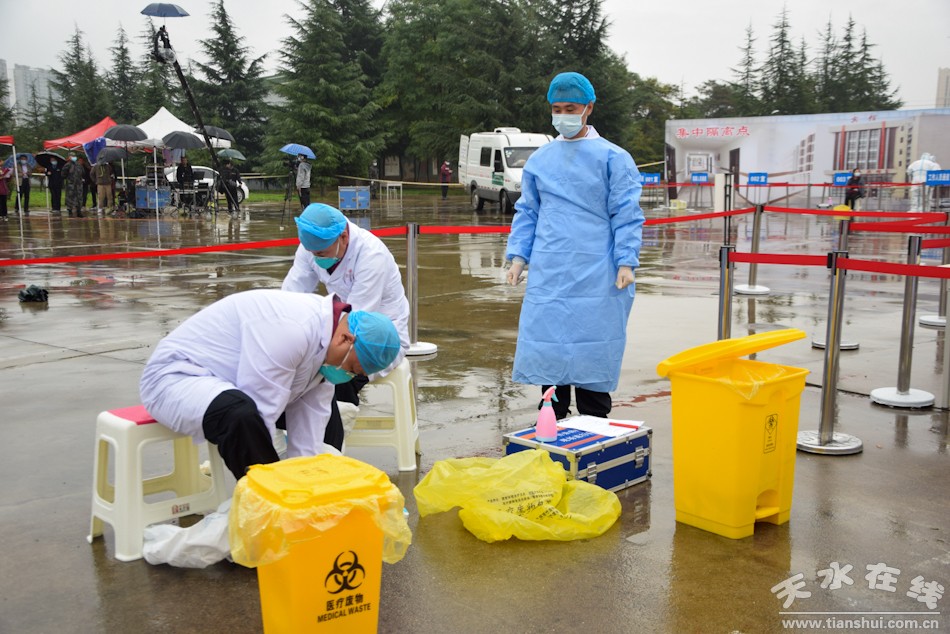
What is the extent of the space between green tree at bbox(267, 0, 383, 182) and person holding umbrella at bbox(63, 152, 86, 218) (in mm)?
16476

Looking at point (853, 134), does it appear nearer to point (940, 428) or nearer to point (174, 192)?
point (174, 192)

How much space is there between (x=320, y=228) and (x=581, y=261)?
130 centimetres

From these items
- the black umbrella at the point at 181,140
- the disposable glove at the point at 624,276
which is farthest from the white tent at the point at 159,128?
the disposable glove at the point at 624,276

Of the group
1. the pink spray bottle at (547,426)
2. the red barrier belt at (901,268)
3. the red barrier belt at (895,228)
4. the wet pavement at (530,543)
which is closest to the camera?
the wet pavement at (530,543)

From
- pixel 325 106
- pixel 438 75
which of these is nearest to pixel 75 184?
pixel 325 106

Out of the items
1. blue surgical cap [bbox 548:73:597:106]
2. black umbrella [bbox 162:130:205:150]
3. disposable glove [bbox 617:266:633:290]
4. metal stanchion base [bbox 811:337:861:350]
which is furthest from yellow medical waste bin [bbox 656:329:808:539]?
black umbrella [bbox 162:130:205:150]

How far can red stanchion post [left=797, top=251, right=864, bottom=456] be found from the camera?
4.62 metres

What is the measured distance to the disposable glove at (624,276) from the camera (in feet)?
14.4

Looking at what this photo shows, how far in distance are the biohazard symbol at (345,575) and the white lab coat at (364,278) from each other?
6.35 feet

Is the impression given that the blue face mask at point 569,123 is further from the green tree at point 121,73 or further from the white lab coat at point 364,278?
the green tree at point 121,73

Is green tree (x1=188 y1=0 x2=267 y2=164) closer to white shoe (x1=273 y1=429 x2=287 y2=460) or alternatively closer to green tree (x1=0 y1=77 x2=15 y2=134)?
green tree (x1=0 y1=77 x2=15 y2=134)

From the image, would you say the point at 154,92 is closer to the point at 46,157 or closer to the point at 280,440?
the point at 46,157

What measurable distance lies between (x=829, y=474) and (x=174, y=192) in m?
22.7

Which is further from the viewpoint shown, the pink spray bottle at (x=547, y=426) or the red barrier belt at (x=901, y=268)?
the red barrier belt at (x=901, y=268)
